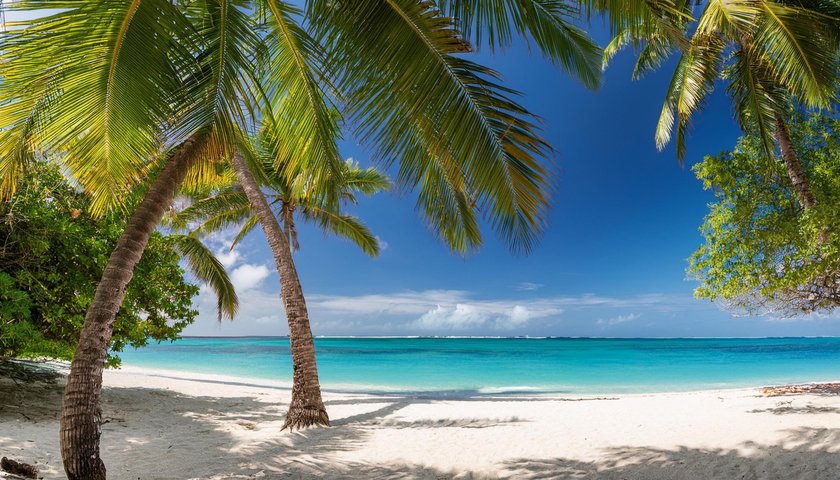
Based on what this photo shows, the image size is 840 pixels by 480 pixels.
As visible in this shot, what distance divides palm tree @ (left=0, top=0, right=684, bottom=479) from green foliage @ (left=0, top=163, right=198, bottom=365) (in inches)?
133

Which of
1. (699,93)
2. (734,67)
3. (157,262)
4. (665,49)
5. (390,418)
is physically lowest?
(390,418)

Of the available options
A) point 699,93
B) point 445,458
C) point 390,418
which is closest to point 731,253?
point 699,93

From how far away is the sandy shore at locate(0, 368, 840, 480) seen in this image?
499 centimetres

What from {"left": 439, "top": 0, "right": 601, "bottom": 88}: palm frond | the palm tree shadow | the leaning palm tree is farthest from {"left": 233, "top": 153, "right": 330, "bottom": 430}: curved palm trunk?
{"left": 439, "top": 0, "right": 601, "bottom": 88}: palm frond

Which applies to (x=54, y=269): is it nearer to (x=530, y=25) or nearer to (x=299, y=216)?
(x=299, y=216)

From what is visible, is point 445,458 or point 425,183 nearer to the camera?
point 425,183

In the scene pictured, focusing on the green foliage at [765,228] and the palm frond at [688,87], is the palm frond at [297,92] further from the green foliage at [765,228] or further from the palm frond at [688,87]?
the green foliage at [765,228]

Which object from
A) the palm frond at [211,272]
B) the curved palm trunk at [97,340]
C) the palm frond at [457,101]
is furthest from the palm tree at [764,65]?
the palm frond at [211,272]

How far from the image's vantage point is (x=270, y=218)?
845 centimetres

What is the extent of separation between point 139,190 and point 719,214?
10733mm

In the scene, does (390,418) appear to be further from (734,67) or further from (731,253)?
(734,67)

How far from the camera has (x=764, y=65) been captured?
31.0 ft

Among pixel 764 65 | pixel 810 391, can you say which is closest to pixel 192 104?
pixel 764 65

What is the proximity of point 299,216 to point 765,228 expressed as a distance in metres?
11.5
